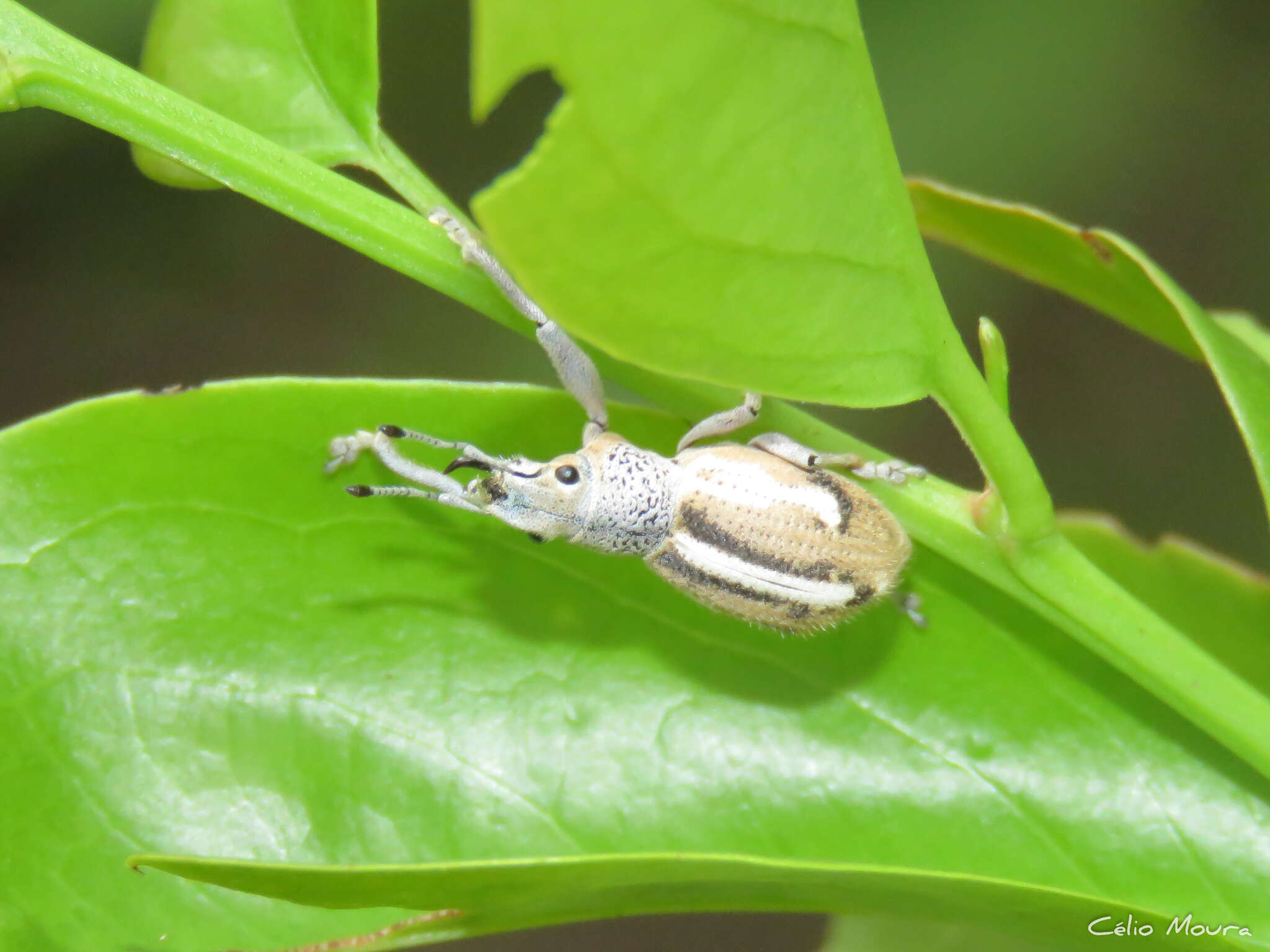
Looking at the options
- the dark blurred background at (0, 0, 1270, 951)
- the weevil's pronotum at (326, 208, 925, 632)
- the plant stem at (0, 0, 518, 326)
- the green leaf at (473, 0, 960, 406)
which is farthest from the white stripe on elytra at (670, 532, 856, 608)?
the dark blurred background at (0, 0, 1270, 951)

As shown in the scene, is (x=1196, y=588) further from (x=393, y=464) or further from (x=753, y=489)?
(x=393, y=464)

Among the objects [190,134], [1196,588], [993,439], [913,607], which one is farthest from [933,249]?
[190,134]

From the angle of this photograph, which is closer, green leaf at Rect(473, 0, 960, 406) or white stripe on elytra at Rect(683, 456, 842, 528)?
green leaf at Rect(473, 0, 960, 406)

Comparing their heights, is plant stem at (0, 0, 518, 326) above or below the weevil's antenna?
above

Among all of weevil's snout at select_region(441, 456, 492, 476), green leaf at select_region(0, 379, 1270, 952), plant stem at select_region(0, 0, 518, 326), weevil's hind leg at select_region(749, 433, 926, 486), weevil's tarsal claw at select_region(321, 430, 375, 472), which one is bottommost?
green leaf at select_region(0, 379, 1270, 952)

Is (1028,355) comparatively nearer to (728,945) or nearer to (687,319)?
(728,945)

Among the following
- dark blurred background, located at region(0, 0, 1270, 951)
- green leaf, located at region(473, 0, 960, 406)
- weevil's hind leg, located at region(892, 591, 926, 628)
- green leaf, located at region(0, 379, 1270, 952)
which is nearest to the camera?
green leaf, located at region(473, 0, 960, 406)

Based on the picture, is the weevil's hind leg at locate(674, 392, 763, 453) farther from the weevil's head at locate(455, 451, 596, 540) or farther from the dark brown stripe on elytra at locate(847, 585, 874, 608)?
the dark brown stripe on elytra at locate(847, 585, 874, 608)
